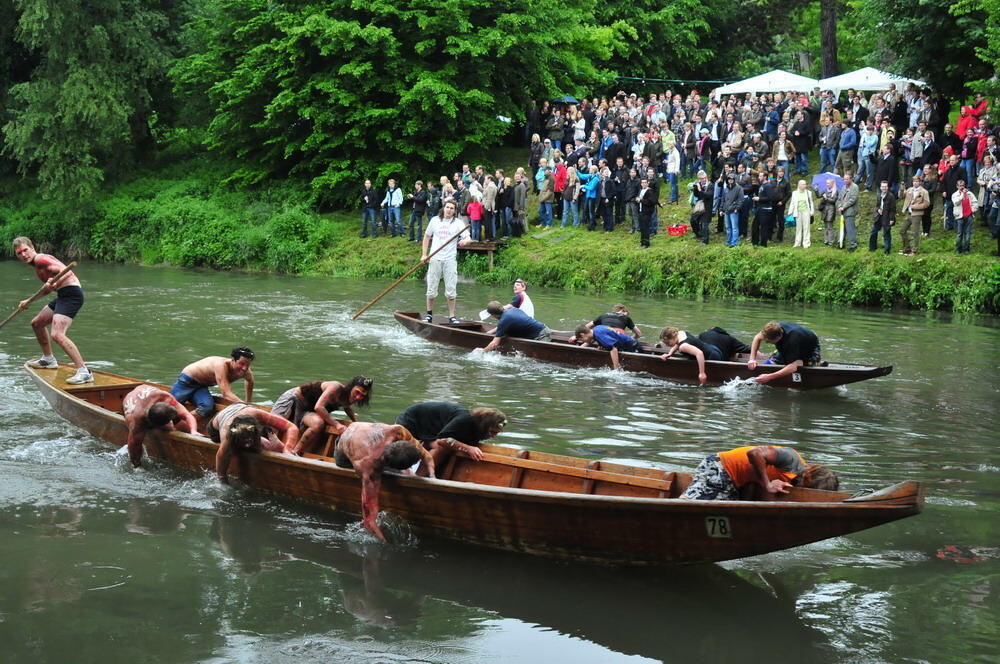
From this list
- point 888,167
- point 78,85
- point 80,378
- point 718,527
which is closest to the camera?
point 718,527

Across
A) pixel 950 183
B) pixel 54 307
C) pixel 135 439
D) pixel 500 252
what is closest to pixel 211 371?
pixel 135 439

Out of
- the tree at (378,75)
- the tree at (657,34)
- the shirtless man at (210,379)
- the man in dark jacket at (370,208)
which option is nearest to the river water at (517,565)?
the shirtless man at (210,379)

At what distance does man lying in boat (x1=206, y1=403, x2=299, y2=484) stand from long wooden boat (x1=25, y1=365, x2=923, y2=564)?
0.36ft

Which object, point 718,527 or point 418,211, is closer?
point 718,527

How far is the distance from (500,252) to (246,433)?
19.7m

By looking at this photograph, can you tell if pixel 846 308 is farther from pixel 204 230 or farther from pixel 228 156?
pixel 228 156

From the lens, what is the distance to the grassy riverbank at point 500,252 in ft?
75.0

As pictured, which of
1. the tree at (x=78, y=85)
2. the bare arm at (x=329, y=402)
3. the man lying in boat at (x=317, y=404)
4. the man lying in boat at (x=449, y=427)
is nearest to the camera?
the man lying in boat at (x=449, y=427)

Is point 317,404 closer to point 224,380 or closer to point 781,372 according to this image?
point 224,380

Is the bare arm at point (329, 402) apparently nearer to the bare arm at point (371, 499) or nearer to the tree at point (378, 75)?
the bare arm at point (371, 499)

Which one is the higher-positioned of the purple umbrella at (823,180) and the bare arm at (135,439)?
the purple umbrella at (823,180)

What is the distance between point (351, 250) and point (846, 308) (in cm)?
1420

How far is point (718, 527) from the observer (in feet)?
23.9

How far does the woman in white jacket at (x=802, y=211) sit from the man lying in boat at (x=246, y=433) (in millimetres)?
16983
